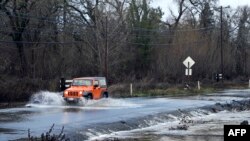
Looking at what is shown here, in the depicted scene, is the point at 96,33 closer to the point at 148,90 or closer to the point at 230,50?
the point at 148,90

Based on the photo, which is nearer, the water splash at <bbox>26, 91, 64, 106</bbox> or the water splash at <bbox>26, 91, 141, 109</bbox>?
the water splash at <bbox>26, 91, 141, 109</bbox>

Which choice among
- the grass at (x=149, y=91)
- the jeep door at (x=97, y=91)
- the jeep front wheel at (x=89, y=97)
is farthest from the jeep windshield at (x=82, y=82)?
the grass at (x=149, y=91)

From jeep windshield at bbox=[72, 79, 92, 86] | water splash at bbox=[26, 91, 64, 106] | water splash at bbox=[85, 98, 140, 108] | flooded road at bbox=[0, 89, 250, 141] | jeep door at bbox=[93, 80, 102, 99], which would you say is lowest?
flooded road at bbox=[0, 89, 250, 141]

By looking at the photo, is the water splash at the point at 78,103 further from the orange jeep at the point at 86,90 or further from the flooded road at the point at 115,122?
the orange jeep at the point at 86,90

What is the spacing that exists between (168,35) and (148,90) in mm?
32043

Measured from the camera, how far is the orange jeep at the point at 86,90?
3412 centimetres

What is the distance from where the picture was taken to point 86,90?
34.4 metres

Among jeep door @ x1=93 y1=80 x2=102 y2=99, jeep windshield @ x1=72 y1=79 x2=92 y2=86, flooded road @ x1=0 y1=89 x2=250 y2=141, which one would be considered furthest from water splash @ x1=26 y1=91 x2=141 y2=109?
jeep windshield @ x1=72 y1=79 x2=92 y2=86

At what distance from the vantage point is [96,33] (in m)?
61.8

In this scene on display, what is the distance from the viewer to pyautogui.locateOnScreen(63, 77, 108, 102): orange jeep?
112 ft

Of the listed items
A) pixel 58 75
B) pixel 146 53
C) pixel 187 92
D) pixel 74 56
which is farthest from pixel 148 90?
pixel 146 53

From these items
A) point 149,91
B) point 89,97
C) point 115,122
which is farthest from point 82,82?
point 149,91

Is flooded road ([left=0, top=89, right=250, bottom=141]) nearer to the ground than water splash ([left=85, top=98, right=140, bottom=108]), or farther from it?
nearer to the ground

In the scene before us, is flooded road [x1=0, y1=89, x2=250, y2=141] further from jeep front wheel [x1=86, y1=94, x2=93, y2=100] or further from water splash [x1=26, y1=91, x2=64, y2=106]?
water splash [x1=26, y1=91, x2=64, y2=106]
